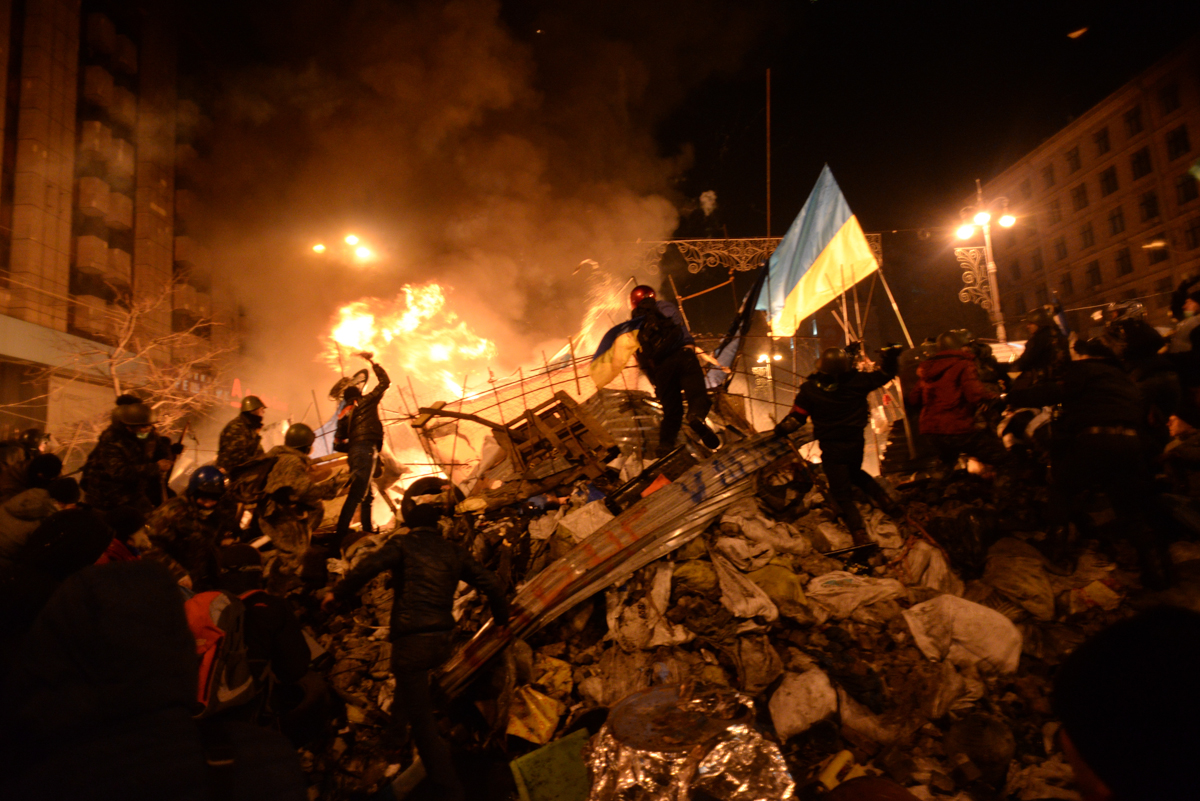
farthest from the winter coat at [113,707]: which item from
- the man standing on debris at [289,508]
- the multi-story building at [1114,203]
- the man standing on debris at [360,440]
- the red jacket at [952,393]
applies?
the multi-story building at [1114,203]

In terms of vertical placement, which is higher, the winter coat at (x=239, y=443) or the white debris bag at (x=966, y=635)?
the winter coat at (x=239, y=443)

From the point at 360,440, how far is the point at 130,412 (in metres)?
2.10

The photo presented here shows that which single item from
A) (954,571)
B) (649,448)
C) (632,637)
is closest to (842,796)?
(632,637)

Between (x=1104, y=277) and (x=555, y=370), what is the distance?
40.3 metres

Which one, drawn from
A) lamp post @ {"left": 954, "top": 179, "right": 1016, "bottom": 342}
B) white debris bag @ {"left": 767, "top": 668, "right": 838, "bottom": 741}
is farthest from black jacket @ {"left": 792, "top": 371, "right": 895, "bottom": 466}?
lamp post @ {"left": 954, "top": 179, "right": 1016, "bottom": 342}

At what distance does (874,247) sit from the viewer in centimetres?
1240

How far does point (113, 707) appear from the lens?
136 centimetres

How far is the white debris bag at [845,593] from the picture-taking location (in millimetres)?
4094

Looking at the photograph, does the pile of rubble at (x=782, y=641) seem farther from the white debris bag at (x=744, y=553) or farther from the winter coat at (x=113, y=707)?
the winter coat at (x=113, y=707)

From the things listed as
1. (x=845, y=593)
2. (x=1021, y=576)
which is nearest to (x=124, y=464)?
(x=845, y=593)

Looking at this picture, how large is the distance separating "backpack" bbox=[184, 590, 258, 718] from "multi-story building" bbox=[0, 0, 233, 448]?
57.6 ft

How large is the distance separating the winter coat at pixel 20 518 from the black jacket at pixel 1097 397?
747 centimetres

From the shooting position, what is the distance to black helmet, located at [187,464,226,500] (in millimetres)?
4805

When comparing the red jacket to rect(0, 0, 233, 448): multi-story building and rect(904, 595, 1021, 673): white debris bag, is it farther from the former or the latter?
rect(0, 0, 233, 448): multi-story building
